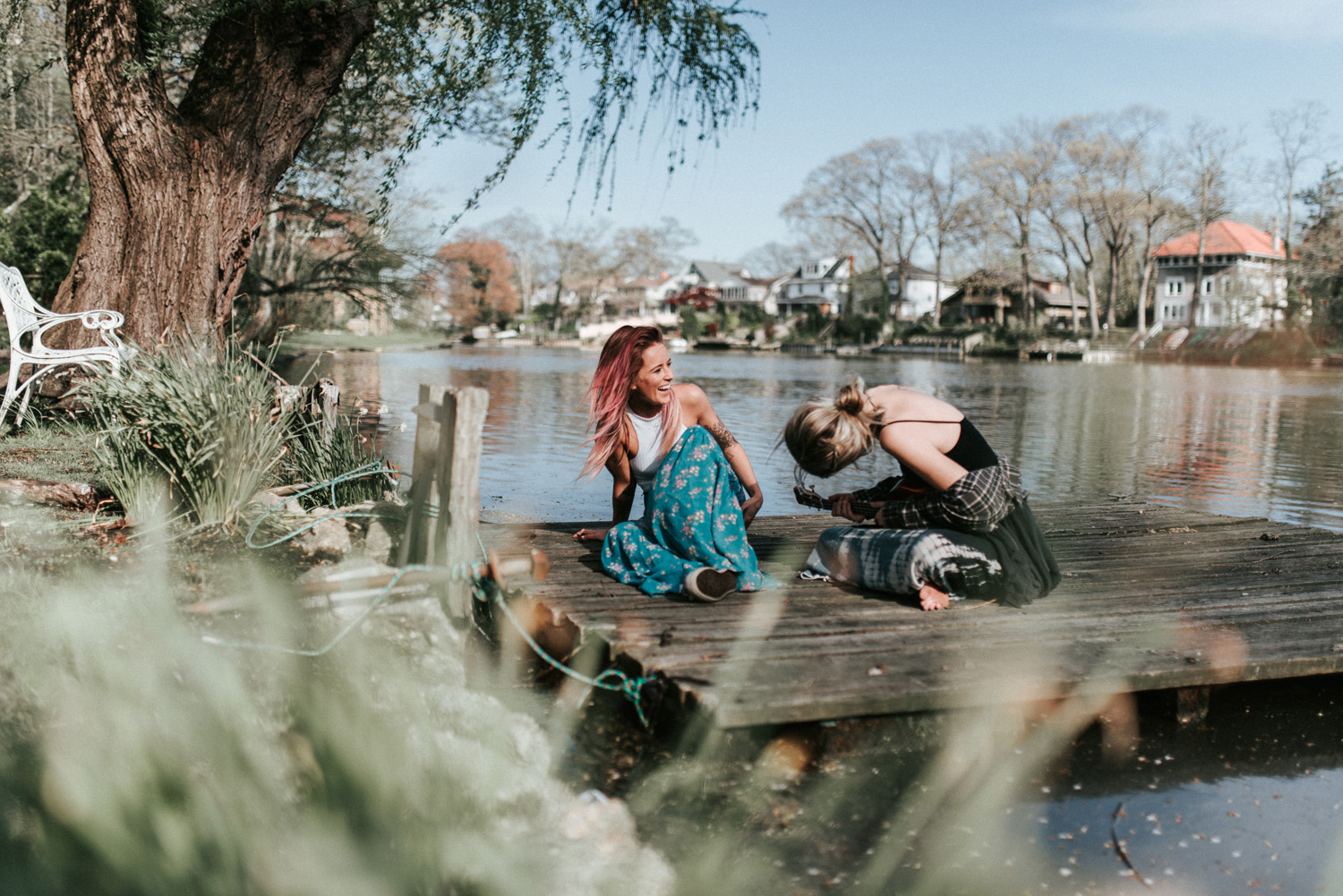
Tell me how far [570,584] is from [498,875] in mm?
1707

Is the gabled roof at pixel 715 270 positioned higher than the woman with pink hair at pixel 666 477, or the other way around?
the gabled roof at pixel 715 270

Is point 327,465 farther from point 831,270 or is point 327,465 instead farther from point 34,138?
point 831,270

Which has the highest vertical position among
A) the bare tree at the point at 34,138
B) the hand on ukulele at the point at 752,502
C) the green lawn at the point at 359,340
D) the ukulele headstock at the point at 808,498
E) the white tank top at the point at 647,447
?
the bare tree at the point at 34,138

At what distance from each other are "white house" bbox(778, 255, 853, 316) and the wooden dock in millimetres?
85269

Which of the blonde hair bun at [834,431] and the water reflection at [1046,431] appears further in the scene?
the water reflection at [1046,431]

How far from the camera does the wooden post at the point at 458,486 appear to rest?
3.96 m

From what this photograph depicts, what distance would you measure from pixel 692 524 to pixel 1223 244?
263ft

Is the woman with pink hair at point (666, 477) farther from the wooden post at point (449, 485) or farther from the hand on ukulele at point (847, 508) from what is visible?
the wooden post at point (449, 485)

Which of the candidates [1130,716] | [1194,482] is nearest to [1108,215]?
[1194,482]

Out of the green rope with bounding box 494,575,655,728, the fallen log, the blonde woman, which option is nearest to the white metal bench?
the fallen log

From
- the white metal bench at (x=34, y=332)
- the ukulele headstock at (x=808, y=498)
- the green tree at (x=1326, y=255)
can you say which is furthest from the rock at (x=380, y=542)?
the green tree at (x=1326, y=255)

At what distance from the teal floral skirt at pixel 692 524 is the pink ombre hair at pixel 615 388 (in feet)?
1.14

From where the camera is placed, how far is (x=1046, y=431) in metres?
18.0

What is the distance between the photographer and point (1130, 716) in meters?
4.34
